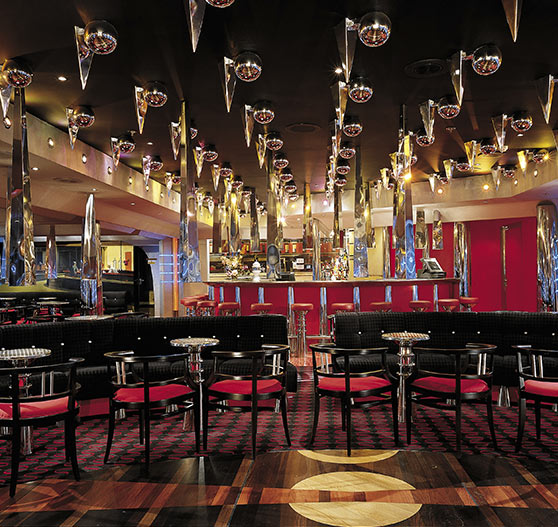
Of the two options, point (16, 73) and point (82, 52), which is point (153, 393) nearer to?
point (82, 52)

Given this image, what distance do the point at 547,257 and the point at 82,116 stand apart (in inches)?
380

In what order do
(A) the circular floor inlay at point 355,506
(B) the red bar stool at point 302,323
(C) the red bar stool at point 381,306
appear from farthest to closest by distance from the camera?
(C) the red bar stool at point 381,306, (B) the red bar stool at point 302,323, (A) the circular floor inlay at point 355,506

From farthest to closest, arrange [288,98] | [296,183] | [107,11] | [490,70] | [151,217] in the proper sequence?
[151,217] < [296,183] < [288,98] < [490,70] < [107,11]

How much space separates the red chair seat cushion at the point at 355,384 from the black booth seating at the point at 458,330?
3.40 feet

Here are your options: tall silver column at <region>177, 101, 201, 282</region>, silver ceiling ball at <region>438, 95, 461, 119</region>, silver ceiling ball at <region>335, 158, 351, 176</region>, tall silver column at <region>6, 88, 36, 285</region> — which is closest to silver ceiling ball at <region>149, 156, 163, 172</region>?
tall silver column at <region>177, 101, 201, 282</region>

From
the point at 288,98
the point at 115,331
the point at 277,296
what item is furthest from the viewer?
the point at 277,296

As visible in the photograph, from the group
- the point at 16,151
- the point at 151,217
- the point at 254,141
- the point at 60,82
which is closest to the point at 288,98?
the point at 254,141

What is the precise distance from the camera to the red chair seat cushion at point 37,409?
10.6 ft

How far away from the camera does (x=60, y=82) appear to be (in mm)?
5516

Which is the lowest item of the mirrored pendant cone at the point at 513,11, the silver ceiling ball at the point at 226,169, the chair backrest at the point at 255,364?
the chair backrest at the point at 255,364

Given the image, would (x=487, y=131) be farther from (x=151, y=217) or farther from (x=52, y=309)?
(x=151, y=217)

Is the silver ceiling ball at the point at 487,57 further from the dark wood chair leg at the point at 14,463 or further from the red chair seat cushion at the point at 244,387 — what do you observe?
the dark wood chair leg at the point at 14,463

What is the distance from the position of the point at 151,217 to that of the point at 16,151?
7744mm

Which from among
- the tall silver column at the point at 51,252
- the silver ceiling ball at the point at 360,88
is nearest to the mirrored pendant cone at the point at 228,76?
the silver ceiling ball at the point at 360,88
